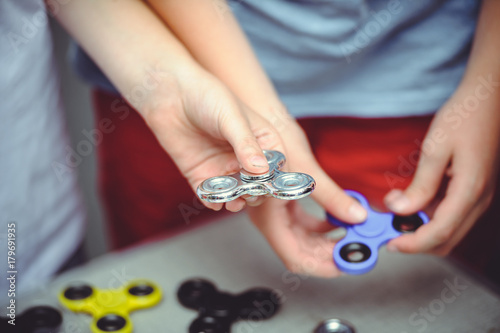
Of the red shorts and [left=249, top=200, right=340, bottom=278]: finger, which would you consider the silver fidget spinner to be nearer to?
[left=249, top=200, right=340, bottom=278]: finger

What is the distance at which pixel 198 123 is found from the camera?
48 cm

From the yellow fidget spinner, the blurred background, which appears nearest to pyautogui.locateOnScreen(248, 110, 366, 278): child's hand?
the yellow fidget spinner

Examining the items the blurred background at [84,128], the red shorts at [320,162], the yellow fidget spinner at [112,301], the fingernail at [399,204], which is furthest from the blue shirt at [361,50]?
the blurred background at [84,128]

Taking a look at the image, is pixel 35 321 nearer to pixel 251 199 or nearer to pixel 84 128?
pixel 251 199

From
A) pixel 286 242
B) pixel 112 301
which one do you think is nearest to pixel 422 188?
pixel 286 242

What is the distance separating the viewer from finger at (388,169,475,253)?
48cm

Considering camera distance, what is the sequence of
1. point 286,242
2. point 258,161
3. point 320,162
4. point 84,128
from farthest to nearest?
point 84,128, point 320,162, point 286,242, point 258,161

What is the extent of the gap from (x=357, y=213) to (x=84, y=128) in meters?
0.79

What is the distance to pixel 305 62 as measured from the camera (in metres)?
0.60

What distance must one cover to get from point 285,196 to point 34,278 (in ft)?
1.12

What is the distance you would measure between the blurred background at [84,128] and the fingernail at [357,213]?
0.72 meters

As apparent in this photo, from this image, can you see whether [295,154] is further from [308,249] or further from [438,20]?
[438,20]

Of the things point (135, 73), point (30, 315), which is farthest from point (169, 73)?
point (30, 315)

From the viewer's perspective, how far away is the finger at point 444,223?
481mm
